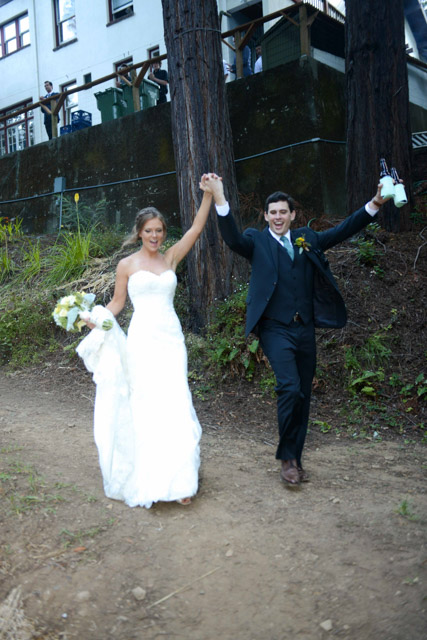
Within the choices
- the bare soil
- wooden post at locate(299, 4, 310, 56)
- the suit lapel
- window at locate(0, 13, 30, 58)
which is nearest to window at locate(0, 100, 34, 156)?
window at locate(0, 13, 30, 58)

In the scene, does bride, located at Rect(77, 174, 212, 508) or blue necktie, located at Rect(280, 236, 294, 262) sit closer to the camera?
bride, located at Rect(77, 174, 212, 508)

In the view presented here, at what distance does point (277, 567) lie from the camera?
341 centimetres

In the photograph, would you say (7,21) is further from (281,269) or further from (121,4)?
(281,269)

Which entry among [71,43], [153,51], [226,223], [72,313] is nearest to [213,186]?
[226,223]

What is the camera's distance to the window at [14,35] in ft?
82.2

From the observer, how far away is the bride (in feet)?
13.9

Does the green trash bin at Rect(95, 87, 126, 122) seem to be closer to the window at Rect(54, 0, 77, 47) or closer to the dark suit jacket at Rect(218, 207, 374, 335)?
the window at Rect(54, 0, 77, 47)

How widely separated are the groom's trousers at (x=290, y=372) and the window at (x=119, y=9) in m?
20.2

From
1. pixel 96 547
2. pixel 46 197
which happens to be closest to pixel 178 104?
pixel 96 547

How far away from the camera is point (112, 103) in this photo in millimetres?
14906

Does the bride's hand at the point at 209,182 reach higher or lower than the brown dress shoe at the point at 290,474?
higher

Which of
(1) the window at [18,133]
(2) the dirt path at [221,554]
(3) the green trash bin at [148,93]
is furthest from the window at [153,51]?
(2) the dirt path at [221,554]

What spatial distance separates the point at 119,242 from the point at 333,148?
14.0 ft

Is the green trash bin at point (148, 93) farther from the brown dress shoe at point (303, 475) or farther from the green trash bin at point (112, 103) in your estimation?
the brown dress shoe at point (303, 475)
